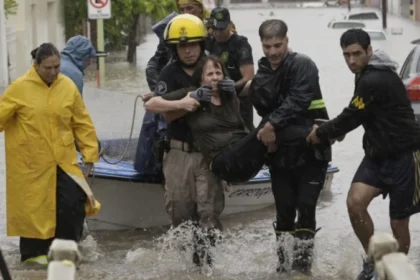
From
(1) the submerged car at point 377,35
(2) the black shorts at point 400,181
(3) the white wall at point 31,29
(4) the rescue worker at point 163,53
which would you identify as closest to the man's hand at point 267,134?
(2) the black shorts at point 400,181

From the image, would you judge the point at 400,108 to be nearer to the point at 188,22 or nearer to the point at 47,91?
the point at 188,22

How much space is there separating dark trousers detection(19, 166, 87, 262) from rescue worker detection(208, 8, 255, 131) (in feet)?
5.26

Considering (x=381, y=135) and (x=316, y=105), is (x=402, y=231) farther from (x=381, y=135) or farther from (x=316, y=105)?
(x=316, y=105)

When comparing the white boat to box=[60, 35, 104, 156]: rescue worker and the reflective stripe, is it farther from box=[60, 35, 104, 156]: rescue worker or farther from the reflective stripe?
the reflective stripe

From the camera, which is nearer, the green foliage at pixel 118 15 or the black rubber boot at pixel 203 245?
the black rubber boot at pixel 203 245

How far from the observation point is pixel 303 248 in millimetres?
8008

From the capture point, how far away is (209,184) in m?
8.14

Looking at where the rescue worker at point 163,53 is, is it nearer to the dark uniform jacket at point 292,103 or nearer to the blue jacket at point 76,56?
the blue jacket at point 76,56

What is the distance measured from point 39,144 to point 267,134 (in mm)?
1679

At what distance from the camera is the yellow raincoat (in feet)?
27.3

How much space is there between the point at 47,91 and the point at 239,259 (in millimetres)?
1964

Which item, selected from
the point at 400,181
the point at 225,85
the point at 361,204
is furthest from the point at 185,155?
the point at 400,181

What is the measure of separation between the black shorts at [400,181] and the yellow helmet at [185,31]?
1.57 meters

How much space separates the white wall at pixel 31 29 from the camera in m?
30.0
